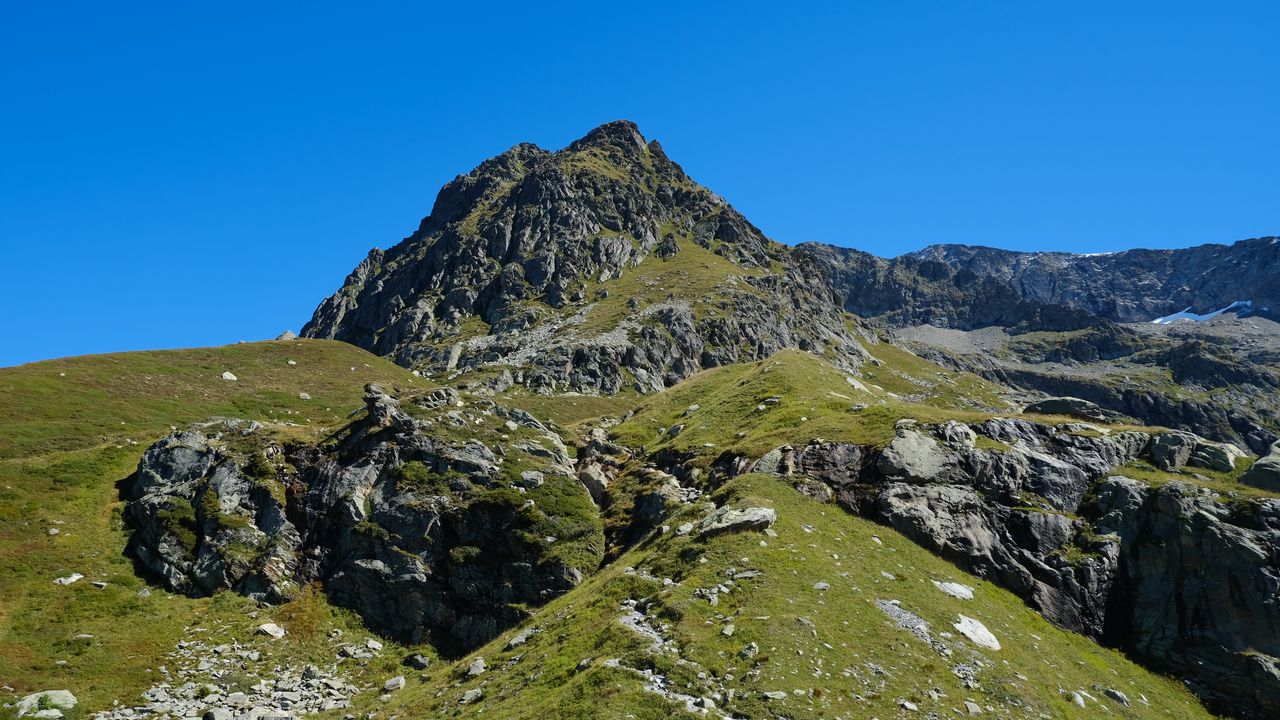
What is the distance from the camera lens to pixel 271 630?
33.7 meters

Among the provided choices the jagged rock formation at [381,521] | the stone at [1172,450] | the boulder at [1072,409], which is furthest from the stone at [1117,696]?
the boulder at [1072,409]

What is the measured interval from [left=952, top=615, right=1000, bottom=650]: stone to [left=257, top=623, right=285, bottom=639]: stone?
32.6 meters

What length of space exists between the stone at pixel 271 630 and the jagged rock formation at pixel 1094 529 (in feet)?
89.6

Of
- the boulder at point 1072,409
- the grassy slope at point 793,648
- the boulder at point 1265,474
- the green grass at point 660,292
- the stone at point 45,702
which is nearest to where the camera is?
the grassy slope at point 793,648

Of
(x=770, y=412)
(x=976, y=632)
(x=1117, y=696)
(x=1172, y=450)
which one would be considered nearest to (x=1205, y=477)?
(x=1172, y=450)

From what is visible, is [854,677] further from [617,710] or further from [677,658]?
[617,710]

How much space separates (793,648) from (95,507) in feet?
148

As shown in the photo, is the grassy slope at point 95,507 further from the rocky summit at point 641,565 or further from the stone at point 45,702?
the stone at point 45,702

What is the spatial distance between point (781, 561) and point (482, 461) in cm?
2339

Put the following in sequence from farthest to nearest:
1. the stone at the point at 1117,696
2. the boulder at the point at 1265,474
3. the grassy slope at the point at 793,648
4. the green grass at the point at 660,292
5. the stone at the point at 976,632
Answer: the green grass at the point at 660,292 < the boulder at the point at 1265,474 < the stone at the point at 976,632 < the stone at the point at 1117,696 < the grassy slope at the point at 793,648

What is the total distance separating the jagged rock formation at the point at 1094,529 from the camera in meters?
31.0

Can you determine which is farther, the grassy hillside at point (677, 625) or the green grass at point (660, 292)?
the green grass at point (660, 292)

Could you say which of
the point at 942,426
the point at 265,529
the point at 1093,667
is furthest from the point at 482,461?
the point at 1093,667

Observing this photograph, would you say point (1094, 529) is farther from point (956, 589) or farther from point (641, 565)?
point (641, 565)
